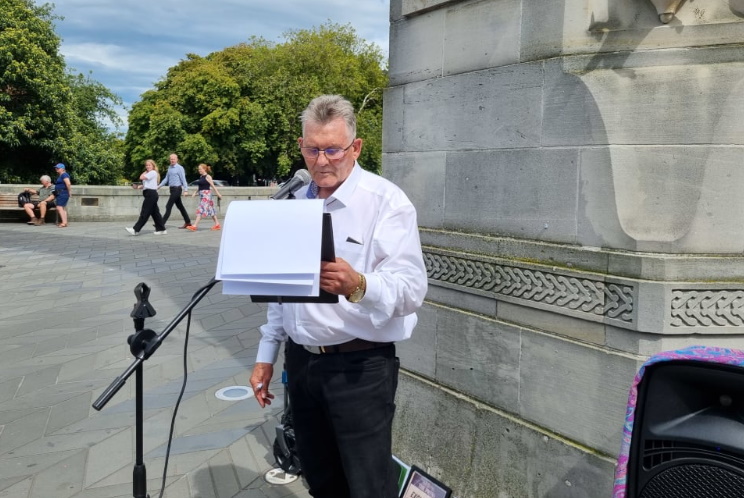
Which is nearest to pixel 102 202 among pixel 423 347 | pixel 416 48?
pixel 416 48

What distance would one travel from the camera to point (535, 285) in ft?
9.91

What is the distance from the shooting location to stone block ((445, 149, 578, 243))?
9.64ft

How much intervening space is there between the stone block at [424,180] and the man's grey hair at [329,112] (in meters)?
1.35

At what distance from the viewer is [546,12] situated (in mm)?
2990

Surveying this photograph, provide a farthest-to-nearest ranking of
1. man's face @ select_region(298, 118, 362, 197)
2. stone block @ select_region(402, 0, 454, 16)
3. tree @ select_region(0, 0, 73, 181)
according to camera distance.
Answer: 1. tree @ select_region(0, 0, 73, 181)
2. stone block @ select_region(402, 0, 454, 16)
3. man's face @ select_region(298, 118, 362, 197)

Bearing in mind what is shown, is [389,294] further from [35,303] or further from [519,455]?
[35,303]

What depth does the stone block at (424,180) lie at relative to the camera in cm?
361

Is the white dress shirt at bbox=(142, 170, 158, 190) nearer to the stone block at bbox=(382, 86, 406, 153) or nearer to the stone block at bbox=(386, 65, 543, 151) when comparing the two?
the stone block at bbox=(382, 86, 406, 153)

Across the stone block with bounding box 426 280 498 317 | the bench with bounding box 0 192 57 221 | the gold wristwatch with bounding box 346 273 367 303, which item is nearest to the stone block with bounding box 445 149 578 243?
the stone block with bounding box 426 280 498 317

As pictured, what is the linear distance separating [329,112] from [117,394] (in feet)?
12.7

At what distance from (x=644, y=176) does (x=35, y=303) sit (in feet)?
26.6

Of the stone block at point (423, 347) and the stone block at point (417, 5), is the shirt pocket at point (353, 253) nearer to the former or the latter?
the stone block at point (423, 347)

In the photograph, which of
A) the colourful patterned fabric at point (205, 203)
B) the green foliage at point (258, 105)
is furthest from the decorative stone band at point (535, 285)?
the green foliage at point (258, 105)

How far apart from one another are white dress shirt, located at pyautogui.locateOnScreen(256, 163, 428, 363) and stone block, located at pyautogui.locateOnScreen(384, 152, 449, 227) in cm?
131
